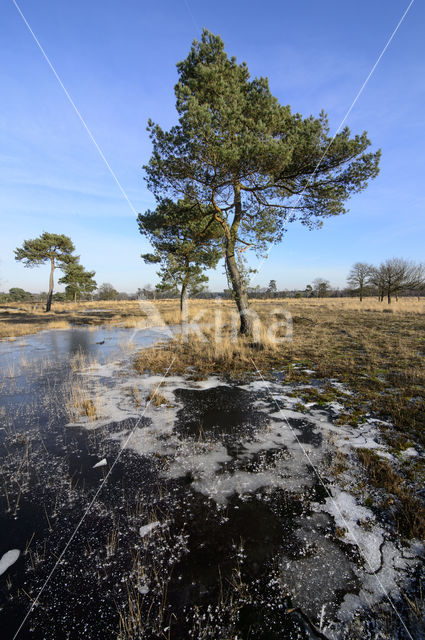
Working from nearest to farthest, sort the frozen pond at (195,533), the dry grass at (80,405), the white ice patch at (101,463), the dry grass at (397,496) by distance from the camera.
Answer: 1. the frozen pond at (195,533)
2. the dry grass at (397,496)
3. the white ice patch at (101,463)
4. the dry grass at (80,405)

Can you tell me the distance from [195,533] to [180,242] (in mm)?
15435

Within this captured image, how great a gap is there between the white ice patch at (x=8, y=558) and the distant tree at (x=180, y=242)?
11.0 metres

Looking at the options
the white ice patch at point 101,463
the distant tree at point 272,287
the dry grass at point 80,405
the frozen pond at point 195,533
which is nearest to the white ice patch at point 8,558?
the frozen pond at point 195,533

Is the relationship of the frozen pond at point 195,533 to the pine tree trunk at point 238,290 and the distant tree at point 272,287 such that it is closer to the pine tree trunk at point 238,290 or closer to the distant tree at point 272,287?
the pine tree trunk at point 238,290

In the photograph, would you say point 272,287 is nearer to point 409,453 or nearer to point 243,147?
point 243,147

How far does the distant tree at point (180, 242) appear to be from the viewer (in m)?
11.5

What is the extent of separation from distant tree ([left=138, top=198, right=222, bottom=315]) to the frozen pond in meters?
9.58

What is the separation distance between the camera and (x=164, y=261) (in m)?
19.4

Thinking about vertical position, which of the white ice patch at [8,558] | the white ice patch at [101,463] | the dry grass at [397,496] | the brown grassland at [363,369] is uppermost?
the brown grassland at [363,369]

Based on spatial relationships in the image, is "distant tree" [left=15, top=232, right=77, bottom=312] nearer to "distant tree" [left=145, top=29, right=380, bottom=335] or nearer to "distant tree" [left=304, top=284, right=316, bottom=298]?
"distant tree" [left=145, top=29, right=380, bottom=335]

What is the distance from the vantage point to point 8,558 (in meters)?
2.17

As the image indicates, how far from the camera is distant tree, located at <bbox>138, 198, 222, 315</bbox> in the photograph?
11453 millimetres

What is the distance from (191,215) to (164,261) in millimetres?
8498

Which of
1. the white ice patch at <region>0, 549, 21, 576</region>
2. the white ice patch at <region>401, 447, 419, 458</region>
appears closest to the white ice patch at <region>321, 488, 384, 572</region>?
the white ice patch at <region>401, 447, 419, 458</region>
